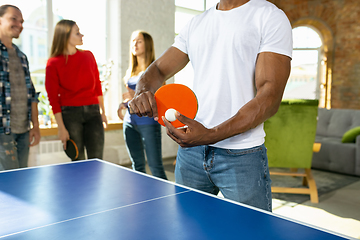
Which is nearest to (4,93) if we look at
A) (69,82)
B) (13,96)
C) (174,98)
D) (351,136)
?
(13,96)

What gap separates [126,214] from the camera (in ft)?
3.40

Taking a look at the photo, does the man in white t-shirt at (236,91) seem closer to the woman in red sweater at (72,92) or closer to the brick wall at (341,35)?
the woman in red sweater at (72,92)

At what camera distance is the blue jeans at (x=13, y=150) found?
238 centimetres

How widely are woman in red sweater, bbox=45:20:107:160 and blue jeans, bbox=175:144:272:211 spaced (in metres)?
1.78

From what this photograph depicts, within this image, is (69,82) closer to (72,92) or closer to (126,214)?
(72,92)

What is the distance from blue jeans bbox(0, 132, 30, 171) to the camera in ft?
7.80

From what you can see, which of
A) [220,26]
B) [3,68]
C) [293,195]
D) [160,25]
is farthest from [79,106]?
[160,25]

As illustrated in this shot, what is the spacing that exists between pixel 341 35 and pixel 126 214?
8.42m

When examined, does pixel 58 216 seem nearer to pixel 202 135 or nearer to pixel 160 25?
pixel 202 135

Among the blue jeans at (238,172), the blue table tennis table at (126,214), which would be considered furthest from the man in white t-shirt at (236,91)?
the blue table tennis table at (126,214)

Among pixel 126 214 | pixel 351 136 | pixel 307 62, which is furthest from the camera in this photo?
pixel 307 62

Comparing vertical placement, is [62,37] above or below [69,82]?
above

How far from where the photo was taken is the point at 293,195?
3.72 metres

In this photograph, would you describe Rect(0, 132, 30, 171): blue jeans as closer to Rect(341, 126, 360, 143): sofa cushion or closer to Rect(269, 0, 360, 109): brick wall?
Rect(341, 126, 360, 143): sofa cushion
